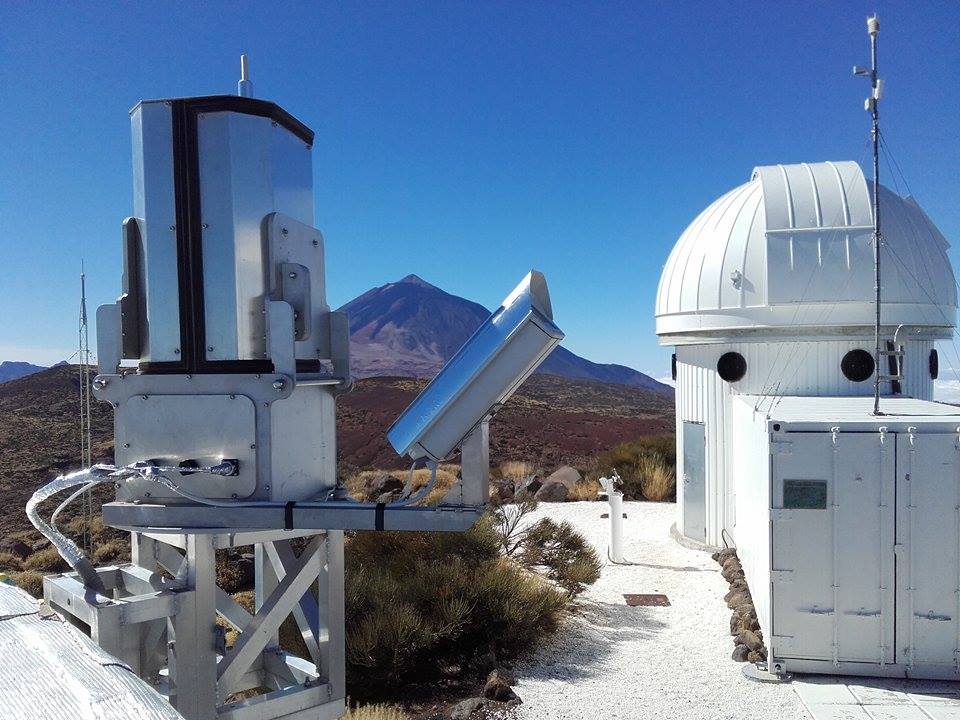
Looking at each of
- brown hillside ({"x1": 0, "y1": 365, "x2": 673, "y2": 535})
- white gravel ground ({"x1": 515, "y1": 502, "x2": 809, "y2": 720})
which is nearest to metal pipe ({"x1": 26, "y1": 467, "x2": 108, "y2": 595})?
white gravel ground ({"x1": 515, "y1": 502, "x2": 809, "y2": 720})

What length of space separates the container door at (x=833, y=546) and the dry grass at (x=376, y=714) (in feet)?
10.4

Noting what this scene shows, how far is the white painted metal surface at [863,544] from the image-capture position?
5512 mm

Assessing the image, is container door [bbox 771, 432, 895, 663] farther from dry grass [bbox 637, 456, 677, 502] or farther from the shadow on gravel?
dry grass [bbox 637, 456, 677, 502]

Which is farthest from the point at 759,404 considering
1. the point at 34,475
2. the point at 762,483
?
the point at 34,475

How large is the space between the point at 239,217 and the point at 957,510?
584 cm

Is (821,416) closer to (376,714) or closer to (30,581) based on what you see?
(376,714)

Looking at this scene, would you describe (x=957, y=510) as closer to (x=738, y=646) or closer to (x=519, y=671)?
(x=738, y=646)

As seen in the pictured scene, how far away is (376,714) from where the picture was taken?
477cm

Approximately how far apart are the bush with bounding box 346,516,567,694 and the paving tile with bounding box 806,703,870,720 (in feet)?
7.95

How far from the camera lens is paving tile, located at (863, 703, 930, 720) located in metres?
4.95

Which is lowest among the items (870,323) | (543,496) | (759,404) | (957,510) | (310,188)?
(543,496)

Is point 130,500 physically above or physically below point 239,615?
above

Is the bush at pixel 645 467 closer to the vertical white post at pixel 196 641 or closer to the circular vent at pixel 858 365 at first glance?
the circular vent at pixel 858 365

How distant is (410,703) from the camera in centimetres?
551
